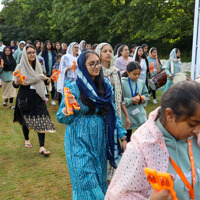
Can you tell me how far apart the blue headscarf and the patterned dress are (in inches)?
2.3

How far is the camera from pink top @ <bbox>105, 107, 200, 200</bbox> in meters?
1.59

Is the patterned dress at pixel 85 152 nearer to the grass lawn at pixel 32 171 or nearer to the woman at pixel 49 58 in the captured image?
the grass lawn at pixel 32 171

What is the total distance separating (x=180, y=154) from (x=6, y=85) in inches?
364

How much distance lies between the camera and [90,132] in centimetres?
316

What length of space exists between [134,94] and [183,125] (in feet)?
11.5

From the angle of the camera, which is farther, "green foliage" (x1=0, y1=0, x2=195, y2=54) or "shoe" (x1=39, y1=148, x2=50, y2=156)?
"green foliage" (x1=0, y1=0, x2=195, y2=54)

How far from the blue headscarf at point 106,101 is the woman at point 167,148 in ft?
4.90

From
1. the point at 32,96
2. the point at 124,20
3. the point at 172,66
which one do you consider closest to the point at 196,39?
the point at 172,66

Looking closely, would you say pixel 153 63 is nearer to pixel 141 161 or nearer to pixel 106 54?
pixel 106 54

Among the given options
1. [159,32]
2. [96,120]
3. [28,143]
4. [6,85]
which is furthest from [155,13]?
[96,120]

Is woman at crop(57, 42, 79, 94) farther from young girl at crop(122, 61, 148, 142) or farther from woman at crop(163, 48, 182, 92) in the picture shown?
woman at crop(163, 48, 182, 92)

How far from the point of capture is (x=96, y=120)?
3.21 meters

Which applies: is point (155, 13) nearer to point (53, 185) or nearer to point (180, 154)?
point (53, 185)

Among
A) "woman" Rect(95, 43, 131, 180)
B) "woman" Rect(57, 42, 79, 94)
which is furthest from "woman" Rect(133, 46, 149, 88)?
"woman" Rect(95, 43, 131, 180)
